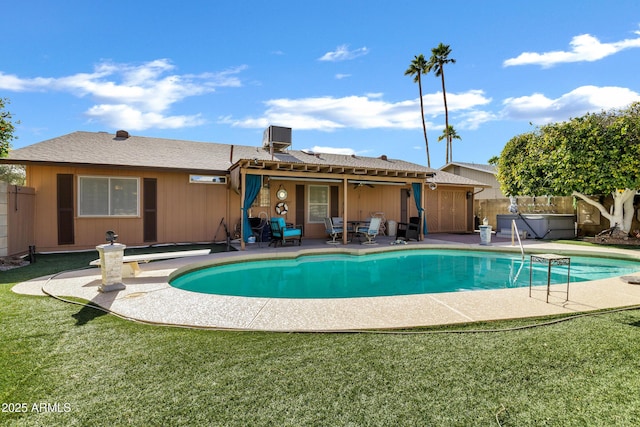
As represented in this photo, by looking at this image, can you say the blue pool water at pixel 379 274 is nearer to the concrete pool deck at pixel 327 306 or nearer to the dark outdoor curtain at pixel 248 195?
the concrete pool deck at pixel 327 306

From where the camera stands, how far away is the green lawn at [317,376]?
193 cm

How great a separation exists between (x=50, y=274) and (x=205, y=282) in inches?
112

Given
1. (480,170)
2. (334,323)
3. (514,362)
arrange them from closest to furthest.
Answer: (514,362)
(334,323)
(480,170)

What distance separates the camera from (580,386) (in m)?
2.23

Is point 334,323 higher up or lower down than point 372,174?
lower down

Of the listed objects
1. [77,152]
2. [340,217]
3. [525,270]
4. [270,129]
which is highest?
[270,129]

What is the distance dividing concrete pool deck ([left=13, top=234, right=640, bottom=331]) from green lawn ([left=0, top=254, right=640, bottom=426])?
0.28m

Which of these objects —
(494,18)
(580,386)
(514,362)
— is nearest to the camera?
(580,386)

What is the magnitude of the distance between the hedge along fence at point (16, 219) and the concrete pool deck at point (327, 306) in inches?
130

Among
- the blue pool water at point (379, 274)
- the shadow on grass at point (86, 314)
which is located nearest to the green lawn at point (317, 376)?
the shadow on grass at point (86, 314)

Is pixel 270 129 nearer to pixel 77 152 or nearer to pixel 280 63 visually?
pixel 280 63

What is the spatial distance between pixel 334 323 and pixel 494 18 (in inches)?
476

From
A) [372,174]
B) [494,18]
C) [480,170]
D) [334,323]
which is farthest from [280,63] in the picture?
[480,170]

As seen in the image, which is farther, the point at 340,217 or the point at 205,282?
the point at 340,217
